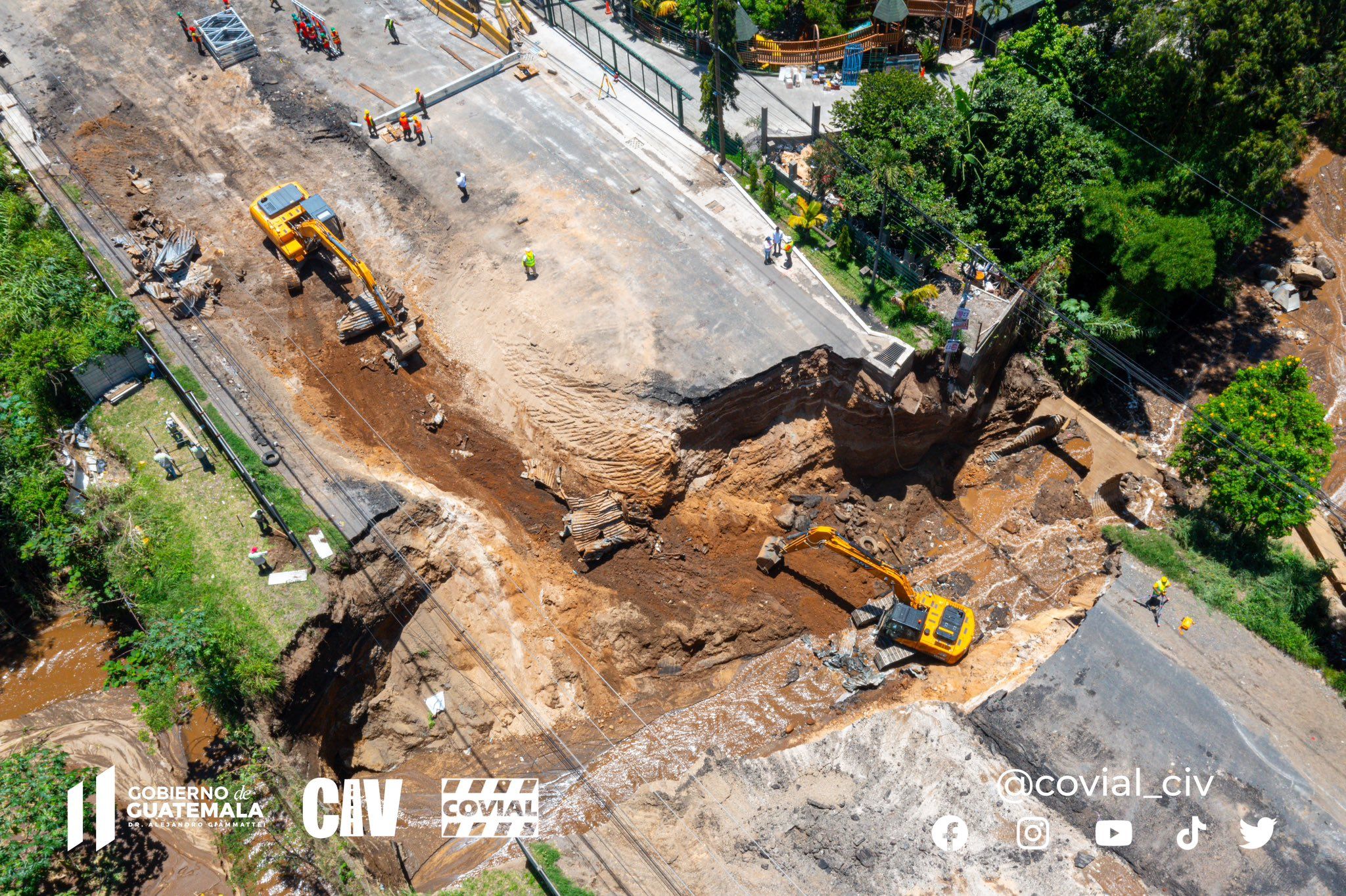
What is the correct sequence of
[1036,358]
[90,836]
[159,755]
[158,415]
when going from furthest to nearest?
[1036,358] < [158,415] < [159,755] < [90,836]

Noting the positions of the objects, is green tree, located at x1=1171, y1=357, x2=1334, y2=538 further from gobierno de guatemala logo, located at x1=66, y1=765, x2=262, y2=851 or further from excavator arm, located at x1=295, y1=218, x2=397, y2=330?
gobierno de guatemala logo, located at x1=66, y1=765, x2=262, y2=851

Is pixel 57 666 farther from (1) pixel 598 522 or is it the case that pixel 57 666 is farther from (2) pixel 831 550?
(2) pixel 831 550

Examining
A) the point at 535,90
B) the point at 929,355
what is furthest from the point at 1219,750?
the point at 535,90

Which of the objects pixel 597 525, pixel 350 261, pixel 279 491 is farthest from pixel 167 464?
pixel 597 525

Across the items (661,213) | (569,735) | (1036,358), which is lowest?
(569,735)

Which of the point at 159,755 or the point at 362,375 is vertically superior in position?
the point at 362,375

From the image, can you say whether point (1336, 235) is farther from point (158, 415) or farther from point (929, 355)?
point (158, 415)

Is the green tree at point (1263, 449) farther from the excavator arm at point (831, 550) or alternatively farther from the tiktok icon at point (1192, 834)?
the excavator arm at point (831, 550)
